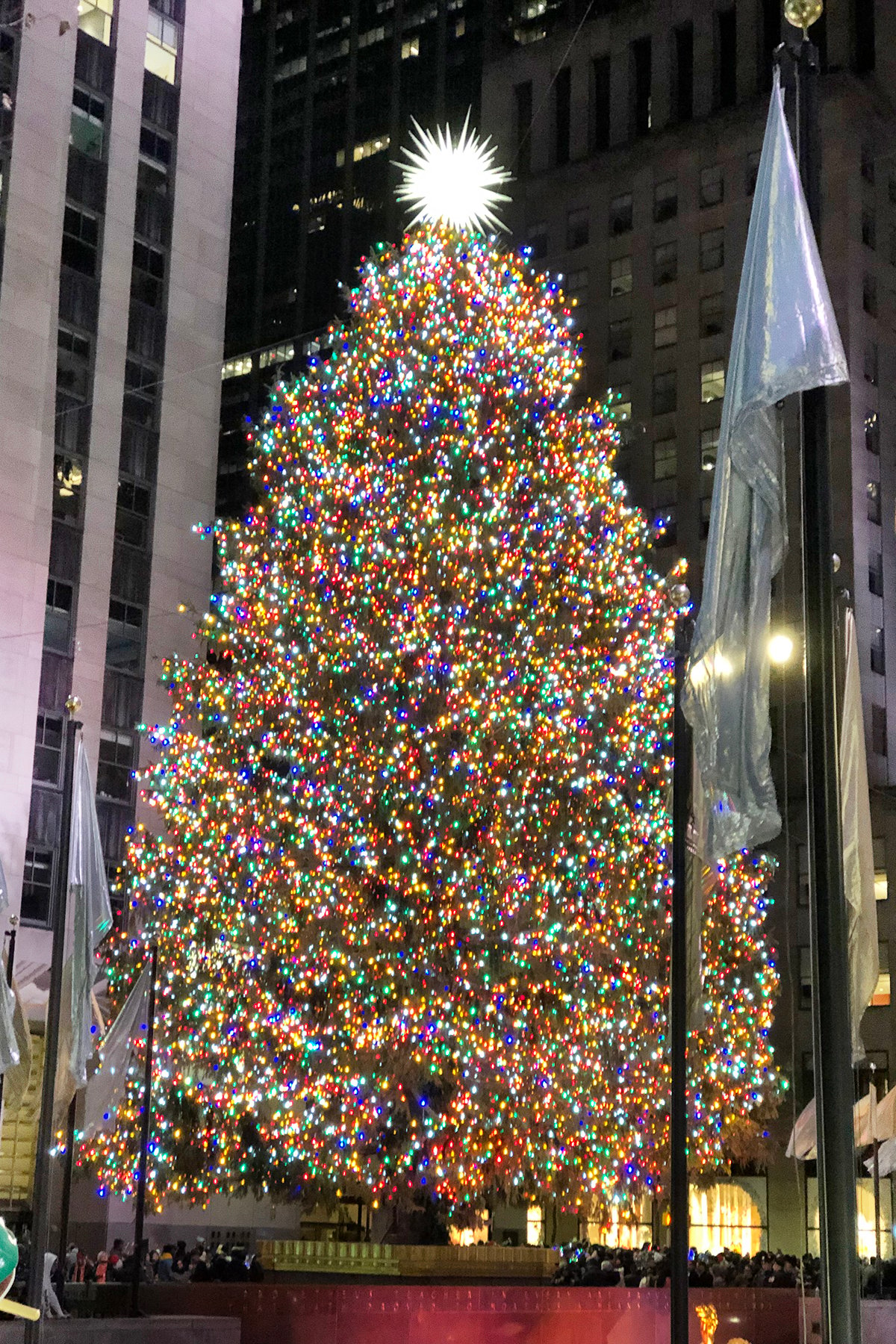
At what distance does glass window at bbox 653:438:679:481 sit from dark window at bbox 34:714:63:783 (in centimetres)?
2969

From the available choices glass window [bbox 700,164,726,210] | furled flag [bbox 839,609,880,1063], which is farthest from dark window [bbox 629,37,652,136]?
furled flag [bbox 839,609,880,1063]

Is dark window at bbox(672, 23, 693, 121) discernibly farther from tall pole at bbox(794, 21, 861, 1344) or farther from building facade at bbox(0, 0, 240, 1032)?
tall pole at bbox(794, 21, 861, 1344)

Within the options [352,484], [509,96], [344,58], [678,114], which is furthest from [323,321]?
[352,484]

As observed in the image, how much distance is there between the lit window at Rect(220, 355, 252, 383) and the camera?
Result: 10412 centimetres

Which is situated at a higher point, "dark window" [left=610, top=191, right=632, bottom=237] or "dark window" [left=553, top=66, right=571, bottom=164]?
"dark window" [left=553, top=66, right=571, bottom=164]

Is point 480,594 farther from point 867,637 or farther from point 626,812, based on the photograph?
point 867,637

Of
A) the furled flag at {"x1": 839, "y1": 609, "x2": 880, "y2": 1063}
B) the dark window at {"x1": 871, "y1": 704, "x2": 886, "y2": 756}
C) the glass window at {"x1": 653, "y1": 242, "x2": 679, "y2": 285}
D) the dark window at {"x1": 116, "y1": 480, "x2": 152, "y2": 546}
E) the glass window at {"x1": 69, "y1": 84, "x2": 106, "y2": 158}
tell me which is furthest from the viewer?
the glass window at {"x1": 653, "y1": 242, "x2": 679, "y2": 285}

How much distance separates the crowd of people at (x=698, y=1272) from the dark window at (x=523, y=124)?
51.8 metres

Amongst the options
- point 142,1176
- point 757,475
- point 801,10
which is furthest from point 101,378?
point 801,10

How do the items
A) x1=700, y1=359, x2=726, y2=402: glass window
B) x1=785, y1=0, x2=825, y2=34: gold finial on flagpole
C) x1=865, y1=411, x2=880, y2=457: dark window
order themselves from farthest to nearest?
x1=700, y1=359, x2=726, y2=402: glass window
x1=865, y1=411, x2=880, y2=457: dark window
x1=785, y1=0, x2=825, y2=34: gold finial on flagpole

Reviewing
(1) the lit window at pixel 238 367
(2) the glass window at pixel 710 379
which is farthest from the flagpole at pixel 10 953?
(1) the lit window at pixel 238 367

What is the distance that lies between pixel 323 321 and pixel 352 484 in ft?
244

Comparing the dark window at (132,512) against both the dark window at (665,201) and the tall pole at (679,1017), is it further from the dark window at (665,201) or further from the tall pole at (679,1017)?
the tall pole at (679,1017)

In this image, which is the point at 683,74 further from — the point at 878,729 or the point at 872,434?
the point at 878,729
